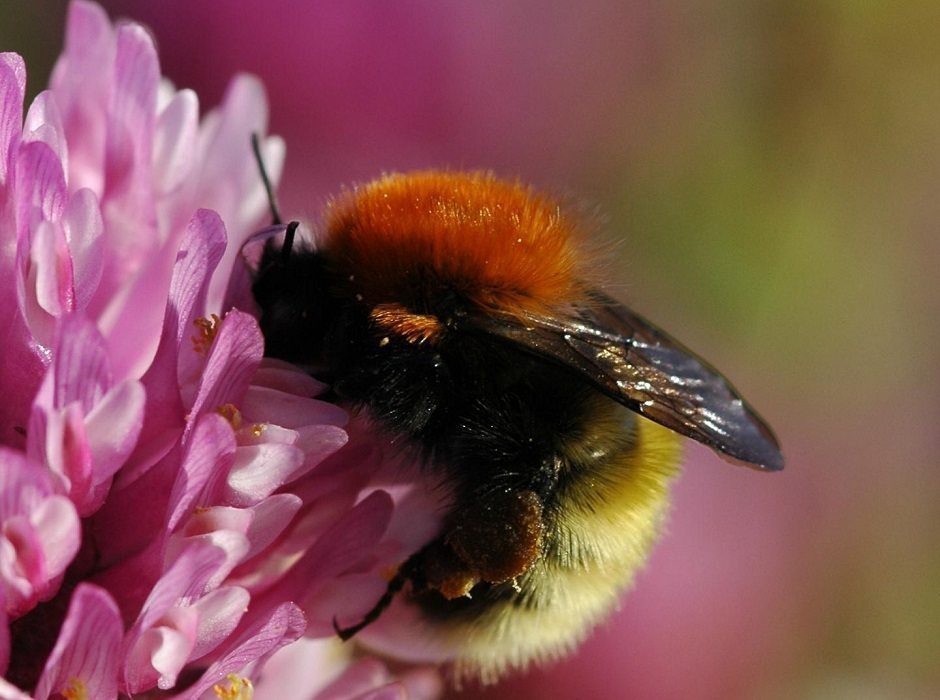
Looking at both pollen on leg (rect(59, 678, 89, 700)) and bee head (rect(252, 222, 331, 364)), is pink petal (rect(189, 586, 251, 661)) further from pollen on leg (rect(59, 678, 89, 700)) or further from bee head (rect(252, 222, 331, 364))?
bee head (rect(252, 222, 331, 364))

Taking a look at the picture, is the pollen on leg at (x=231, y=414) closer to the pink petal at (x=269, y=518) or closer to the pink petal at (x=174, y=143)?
the pink petal at (x=269, y=518)

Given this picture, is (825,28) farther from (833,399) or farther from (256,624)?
(256,624)

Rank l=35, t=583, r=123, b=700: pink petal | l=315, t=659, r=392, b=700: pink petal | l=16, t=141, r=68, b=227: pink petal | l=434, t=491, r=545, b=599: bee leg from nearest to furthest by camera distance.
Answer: l=35, t=583, r=123, b=700: pink petal, l=16, t=141, r=68, b=227: pink petal, l=434, t=491, r=545, b=599: bee leg, l=315, t=659, r=392, b=700: pink petal

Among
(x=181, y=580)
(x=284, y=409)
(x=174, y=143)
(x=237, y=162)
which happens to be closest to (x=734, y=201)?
(x=237, y=162)

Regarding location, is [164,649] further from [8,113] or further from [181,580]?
[8,113]

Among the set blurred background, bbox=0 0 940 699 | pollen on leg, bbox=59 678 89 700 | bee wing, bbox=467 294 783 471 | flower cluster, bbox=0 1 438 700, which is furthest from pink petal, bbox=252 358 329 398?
blurred background, bbox=0 0 940 699

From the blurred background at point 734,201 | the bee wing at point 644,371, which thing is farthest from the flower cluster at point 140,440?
the blurred background at point 734,201
